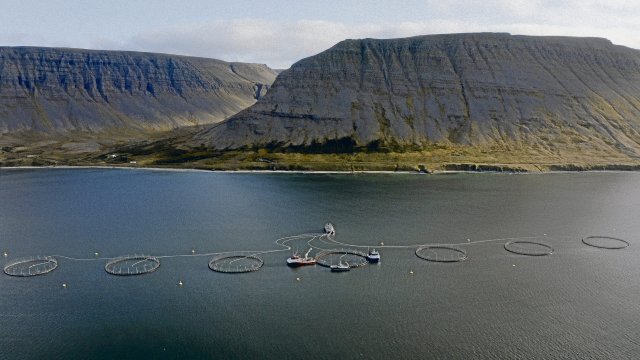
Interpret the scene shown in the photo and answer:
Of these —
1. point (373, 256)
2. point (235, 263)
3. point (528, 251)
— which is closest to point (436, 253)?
point (373, 256)

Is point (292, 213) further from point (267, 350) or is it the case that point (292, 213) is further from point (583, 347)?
point (583, 347)

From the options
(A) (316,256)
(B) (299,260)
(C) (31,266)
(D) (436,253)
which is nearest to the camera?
(C) (31,266)

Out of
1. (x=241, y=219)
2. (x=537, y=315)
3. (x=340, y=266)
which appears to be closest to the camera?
(x=537, y=315)

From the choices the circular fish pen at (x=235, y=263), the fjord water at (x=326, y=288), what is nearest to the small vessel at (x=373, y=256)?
the fjord water at (x=326, y=288)

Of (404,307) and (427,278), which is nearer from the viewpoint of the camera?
(404,307)

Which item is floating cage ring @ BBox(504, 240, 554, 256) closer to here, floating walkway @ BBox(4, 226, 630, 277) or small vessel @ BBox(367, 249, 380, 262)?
floating walkway @ BBox(4, 226, 630, 277)

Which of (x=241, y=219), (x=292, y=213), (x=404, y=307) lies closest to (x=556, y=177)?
(x=292, y=213)

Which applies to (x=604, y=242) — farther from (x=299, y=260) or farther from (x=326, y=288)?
(x=299, y=260)
